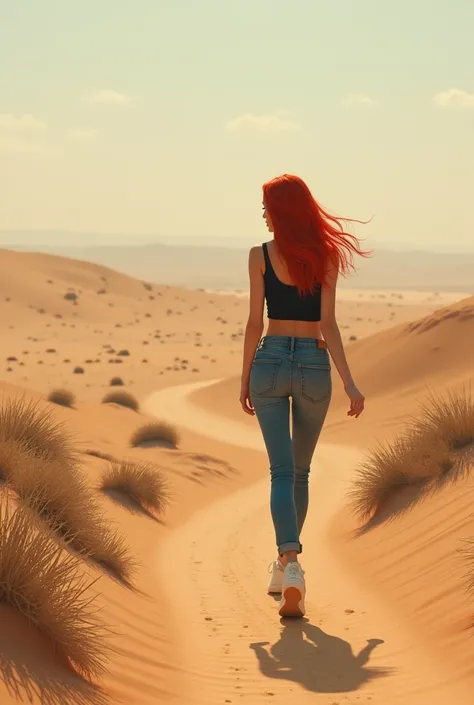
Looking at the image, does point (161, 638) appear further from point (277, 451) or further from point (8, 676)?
point (8, 676)

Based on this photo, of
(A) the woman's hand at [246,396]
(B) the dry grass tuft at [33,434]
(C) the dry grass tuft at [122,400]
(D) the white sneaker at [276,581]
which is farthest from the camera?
(C) the dry grass tuft at [122,400]

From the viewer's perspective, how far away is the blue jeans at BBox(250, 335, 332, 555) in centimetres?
626

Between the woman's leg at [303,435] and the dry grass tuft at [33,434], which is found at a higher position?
the woman's leg at [303,435]

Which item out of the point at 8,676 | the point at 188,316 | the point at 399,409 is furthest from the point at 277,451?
the point at 188,316

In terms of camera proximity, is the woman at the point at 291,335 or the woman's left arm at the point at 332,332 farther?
the woman's left arm at the point at 332,332

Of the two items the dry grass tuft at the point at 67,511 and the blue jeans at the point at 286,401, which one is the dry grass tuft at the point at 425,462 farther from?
the blue jeans at the point at 286,401

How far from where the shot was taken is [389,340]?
32.2 meters

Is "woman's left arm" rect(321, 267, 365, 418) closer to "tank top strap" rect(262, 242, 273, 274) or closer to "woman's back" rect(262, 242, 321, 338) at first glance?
"woman's back" rect(262, 242, 321, 338)

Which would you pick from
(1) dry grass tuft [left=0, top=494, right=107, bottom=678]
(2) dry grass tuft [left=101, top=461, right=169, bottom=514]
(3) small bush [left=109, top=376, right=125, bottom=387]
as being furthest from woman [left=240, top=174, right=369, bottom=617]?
(3) small bush [left=109, top=376, right=125, bottom=387]

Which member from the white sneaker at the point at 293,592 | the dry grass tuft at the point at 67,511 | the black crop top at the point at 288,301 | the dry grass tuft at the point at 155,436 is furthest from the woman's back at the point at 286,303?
the dry grass tuft at the point at 155,436

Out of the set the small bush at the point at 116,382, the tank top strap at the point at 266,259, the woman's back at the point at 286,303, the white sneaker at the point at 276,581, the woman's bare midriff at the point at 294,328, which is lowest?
the small bush at the point at 116,382

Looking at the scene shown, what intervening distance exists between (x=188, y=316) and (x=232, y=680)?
7781cm

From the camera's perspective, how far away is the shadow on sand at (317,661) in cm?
521

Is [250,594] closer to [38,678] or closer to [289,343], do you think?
[289,343]
